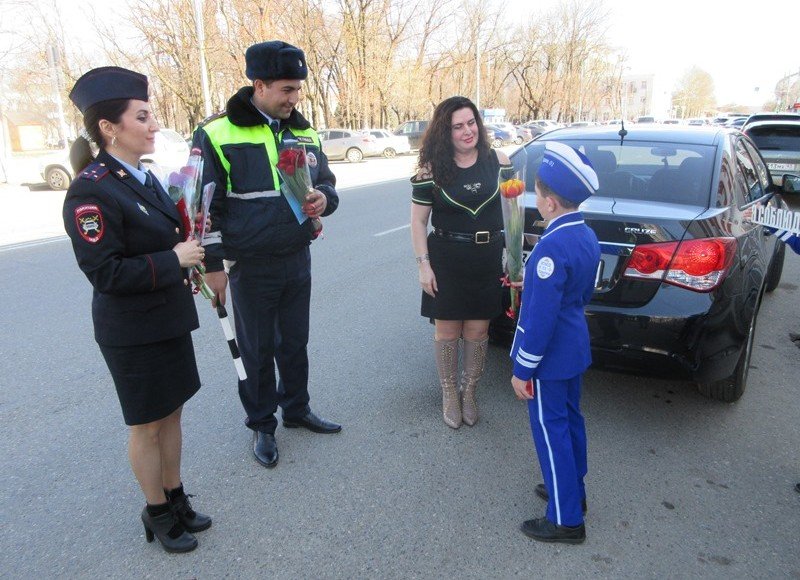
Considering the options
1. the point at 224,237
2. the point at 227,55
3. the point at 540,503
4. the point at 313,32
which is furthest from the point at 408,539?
the point at 313,32

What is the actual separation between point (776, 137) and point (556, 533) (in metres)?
11.1

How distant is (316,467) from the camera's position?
2971mm

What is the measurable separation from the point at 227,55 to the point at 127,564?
108 feet

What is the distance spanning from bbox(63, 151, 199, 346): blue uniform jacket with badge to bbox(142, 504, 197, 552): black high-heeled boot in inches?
31.1

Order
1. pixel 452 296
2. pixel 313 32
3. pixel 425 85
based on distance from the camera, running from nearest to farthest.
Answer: pixel 452 296 < pixel 313 32 < pixel 425 85

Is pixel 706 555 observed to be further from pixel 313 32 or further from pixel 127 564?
pixel 313 32

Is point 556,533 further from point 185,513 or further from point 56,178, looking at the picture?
point 56,178

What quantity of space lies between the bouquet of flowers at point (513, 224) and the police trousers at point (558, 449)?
0.76 m

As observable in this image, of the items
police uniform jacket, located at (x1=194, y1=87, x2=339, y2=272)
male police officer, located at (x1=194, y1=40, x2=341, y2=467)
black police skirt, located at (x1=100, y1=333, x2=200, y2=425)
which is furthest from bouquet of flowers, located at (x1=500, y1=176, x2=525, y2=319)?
black police skirt, located at (x1=100, y1=333, x2=200, y2=425)

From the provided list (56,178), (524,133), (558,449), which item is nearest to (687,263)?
(558,449)

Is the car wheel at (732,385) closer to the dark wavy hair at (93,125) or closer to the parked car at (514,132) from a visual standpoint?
the dark wavy hair at (93,125)

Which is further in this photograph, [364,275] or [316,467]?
[364,275]

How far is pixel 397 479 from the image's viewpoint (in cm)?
284

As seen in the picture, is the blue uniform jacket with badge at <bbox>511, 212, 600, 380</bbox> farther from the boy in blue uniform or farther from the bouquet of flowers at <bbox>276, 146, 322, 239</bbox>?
the bouquet of flowers at <bbox>276, 146, 322, 239</bbox>
